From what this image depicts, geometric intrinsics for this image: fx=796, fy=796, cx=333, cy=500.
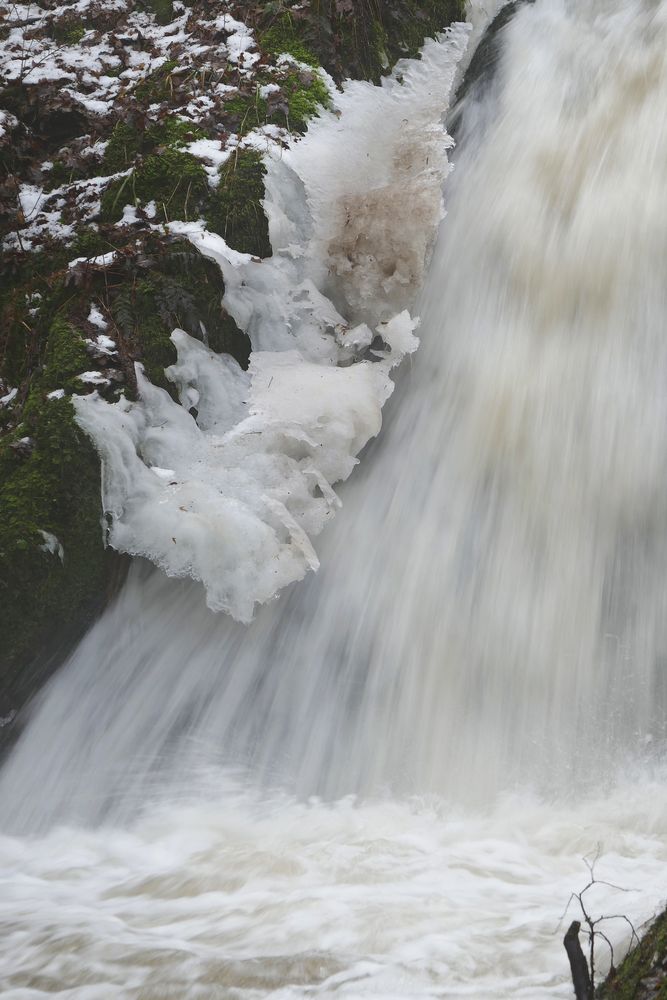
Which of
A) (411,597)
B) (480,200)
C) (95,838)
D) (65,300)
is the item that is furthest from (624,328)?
(95,838)

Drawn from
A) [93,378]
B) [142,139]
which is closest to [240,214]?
[142,139]

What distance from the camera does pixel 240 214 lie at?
4945mm

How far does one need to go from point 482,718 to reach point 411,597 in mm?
748

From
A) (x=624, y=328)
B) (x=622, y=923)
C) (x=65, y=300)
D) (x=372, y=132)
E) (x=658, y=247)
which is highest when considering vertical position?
(x=372, y=132)

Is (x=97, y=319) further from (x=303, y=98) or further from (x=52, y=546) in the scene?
(x=303, y=98)

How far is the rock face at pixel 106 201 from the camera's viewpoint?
12.9 feet

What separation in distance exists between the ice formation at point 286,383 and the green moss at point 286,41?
0.72m

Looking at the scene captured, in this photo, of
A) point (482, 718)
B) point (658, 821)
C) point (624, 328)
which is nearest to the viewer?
point (658, 821)

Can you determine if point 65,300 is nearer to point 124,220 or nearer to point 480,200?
point 124,220

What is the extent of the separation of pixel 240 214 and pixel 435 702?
3147 mm

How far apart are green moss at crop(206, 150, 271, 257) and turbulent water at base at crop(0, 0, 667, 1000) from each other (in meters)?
1.24

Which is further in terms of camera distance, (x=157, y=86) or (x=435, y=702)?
(x=157, y=86)

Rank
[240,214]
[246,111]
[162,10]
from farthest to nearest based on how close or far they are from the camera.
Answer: [162,10], [246,111], [240,214]

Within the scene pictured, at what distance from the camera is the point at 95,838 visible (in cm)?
344
